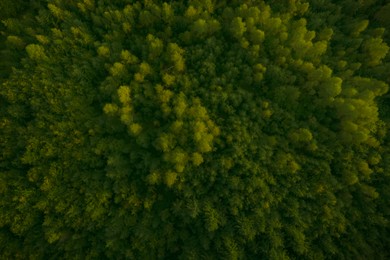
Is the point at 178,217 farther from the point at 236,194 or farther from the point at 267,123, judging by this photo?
the point at 267,123

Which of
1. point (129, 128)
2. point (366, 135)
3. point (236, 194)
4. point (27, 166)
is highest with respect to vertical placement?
point (366, 135)

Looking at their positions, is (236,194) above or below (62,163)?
above

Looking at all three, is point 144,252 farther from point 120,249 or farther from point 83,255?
point 83,255

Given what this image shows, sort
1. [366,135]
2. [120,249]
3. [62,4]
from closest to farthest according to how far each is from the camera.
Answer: [120,249] < [366,135] < [62,4]

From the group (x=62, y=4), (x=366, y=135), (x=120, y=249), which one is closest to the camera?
(x=120, y=249)

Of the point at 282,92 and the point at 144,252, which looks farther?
the point at 282,92

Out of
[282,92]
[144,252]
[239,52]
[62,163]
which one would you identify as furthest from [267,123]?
[62,163]
